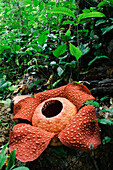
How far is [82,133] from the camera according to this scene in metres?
1.10

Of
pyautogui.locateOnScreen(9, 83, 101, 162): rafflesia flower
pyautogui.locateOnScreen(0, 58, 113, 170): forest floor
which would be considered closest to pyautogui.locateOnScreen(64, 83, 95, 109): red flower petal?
pyautogui.locateOnScreen(9, 83, 101, 162): rafflesia flower

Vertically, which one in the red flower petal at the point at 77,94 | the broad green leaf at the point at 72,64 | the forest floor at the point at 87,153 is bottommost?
the forest floor at the point at 87,153

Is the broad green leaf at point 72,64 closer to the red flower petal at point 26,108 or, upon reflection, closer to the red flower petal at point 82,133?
the red flower petal at point 26,108

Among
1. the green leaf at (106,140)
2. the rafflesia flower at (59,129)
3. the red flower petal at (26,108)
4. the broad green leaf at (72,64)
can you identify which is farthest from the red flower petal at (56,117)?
the broad green leaf at (72,64)

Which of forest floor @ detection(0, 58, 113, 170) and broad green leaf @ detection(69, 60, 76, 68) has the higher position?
broad green leaf @ detection(69, 60, 76, 68)

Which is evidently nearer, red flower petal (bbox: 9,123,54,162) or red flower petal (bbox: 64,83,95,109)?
red flower petal (bbox: 9,123,54,162)

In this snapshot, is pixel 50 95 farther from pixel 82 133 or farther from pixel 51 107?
pixel 82 133

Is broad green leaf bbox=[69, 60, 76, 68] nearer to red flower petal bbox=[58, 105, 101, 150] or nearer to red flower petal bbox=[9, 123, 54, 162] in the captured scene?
red flower petal bbox=[58, 105, 101, 150]

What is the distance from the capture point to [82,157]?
137cm

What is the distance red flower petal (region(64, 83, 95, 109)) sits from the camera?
4.66 feet

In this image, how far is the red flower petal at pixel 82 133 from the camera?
3.44 ft

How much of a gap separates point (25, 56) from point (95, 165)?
2.48 m

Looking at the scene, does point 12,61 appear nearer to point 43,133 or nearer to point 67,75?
point 67,75

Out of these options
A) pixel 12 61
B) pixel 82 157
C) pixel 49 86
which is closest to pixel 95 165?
pixel 82 157
